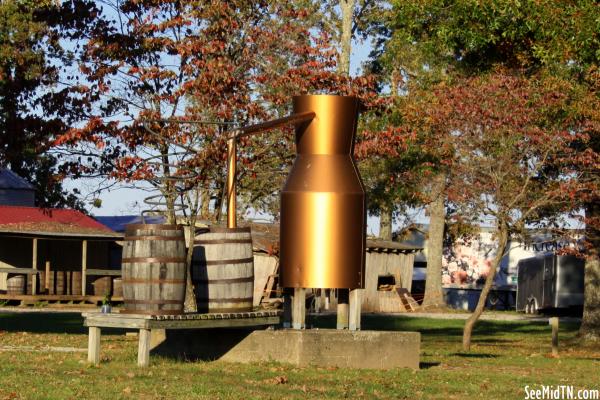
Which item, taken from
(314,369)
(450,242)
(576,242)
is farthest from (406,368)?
(450,242)

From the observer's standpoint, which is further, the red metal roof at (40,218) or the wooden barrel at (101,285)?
the wooden barrel at (101,285)

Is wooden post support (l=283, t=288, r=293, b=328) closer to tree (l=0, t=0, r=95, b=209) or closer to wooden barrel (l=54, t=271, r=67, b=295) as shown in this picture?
tree (l=0, t=0, r=95, b=209)

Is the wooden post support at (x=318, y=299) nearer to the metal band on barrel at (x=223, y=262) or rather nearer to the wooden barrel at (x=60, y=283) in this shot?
the wooden barrel at (x=60, y=283)

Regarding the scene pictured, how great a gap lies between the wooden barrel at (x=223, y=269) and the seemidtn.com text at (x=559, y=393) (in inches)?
140

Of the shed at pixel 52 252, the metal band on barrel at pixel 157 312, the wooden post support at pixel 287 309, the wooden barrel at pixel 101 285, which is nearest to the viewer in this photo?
the metal band on barrel at pixel 157 312

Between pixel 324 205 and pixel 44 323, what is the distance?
14.5 metres

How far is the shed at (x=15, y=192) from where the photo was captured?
1875 inches

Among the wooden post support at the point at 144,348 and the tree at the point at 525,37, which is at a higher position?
the tree at the point at 525,37

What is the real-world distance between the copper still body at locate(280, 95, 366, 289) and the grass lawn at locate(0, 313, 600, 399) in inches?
58.6

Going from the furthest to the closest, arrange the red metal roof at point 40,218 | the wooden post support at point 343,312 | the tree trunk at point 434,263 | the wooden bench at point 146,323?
the tree trunk at point 434,263, the red metal roof at point 40,218, the wooden post support at point 343,312, the wooden bench at point 146,323

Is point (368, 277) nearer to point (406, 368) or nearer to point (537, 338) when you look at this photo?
point (537, 338)

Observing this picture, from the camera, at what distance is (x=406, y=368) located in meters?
14.4

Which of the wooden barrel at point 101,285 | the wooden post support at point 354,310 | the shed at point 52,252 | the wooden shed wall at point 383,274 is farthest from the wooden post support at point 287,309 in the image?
the wooden barrel at point 101,285

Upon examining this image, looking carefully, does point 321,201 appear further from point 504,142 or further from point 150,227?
point 504,142
